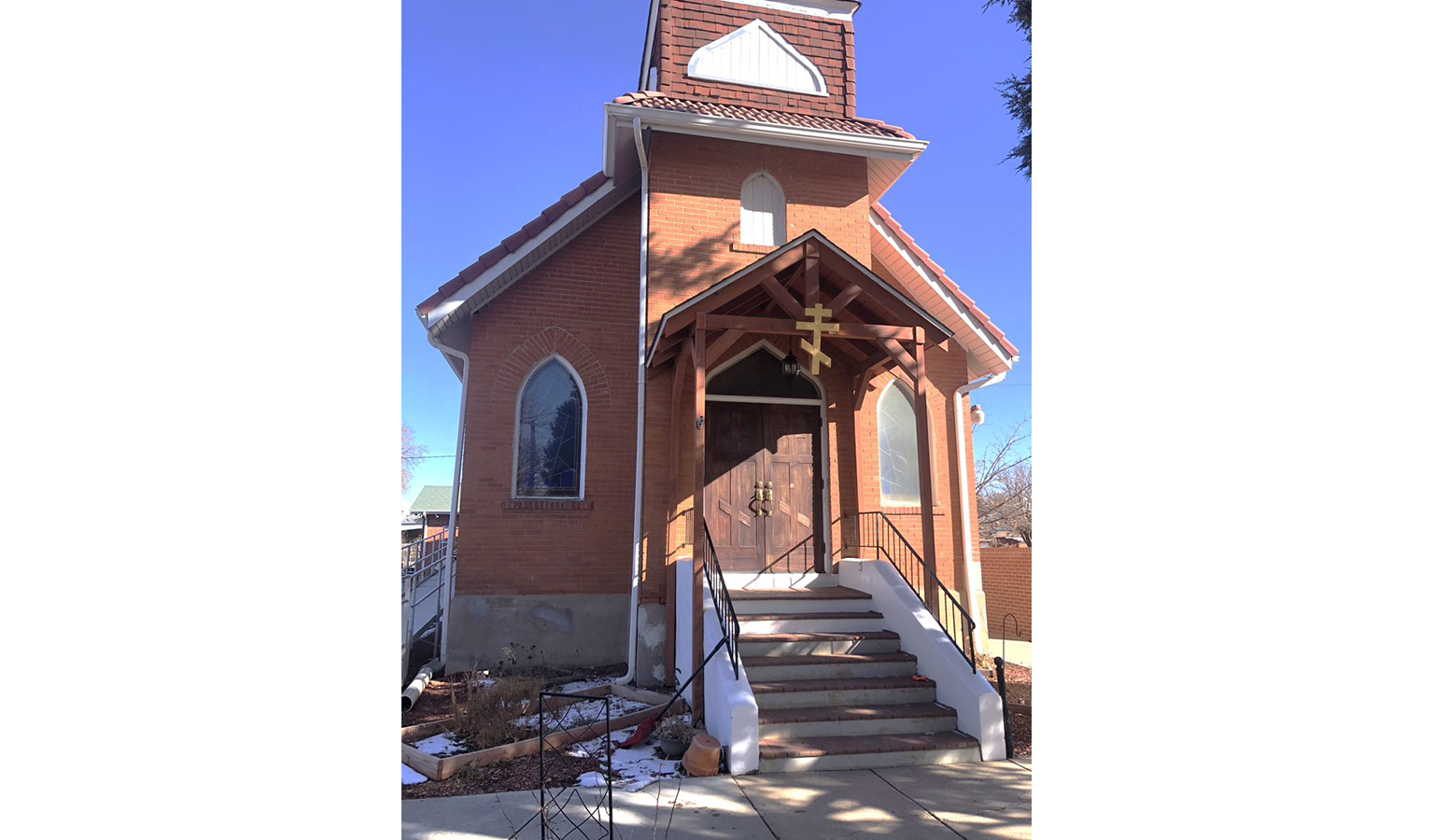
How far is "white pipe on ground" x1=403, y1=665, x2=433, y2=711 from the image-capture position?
7711mm

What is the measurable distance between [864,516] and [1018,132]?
16.3ft

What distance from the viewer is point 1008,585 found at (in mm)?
19141

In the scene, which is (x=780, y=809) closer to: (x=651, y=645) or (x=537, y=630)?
(x=651, y=645)

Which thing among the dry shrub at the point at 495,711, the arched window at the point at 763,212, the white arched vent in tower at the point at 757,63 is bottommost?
the dry shrub at the point at 495,711

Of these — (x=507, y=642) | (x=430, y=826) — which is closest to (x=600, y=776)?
(x=430, y=826)

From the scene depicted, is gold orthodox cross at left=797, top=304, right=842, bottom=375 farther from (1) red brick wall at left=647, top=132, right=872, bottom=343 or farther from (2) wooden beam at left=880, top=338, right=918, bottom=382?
(1) red brick wall at left=647, top=132, right=872, bottom=343

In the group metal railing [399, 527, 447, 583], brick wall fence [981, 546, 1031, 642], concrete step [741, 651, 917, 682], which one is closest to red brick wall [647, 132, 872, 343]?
concrete step [741, 651, 917, 682]

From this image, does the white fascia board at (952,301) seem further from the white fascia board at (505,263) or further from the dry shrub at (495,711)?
the dry shrub at (495,711)

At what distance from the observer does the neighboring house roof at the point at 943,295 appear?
1120 cm

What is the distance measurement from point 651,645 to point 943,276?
22.9ft

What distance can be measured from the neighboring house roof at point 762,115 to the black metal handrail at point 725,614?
5.80 meters

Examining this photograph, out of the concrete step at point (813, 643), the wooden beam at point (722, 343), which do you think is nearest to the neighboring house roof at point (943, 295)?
the wooden beam at point (722, 343)

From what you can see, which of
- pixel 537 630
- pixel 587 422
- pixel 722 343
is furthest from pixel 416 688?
pixel 722 343

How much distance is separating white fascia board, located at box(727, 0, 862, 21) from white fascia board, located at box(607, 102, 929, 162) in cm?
265
